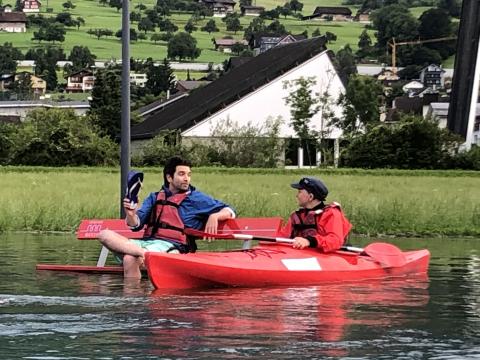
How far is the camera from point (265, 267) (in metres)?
13.5

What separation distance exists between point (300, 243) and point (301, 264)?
28cm

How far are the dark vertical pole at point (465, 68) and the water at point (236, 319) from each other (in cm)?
5184

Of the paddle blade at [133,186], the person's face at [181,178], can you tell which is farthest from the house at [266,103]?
the paddle blade at [133,186]

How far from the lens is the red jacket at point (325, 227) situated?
14.2 metres

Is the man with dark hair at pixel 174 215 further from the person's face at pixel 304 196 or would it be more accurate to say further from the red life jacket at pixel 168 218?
the person's face at pixel 304 196

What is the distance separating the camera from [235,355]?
9039 mm

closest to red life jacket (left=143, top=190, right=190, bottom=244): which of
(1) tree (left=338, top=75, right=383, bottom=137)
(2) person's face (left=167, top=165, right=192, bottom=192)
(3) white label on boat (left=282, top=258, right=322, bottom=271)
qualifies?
(2) person's face (left=167, top=165, right=192, bottom=192)

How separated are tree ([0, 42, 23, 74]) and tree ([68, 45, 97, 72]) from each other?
9.64m

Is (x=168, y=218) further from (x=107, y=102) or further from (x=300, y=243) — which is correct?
(x=107, y=102)

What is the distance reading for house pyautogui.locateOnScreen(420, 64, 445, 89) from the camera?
172m

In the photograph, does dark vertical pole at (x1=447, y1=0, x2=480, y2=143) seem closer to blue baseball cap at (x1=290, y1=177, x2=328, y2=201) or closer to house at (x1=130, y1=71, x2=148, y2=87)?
blue baseball cap at (x1=290, y1=177, x2=328, y2=201)

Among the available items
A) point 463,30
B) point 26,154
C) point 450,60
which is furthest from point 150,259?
point 450,60

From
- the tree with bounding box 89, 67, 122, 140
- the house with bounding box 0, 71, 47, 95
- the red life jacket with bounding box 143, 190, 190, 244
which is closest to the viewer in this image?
the red life jacket with bounding box 143, 190, 190, 244

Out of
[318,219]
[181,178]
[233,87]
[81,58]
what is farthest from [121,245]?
[81,58]
